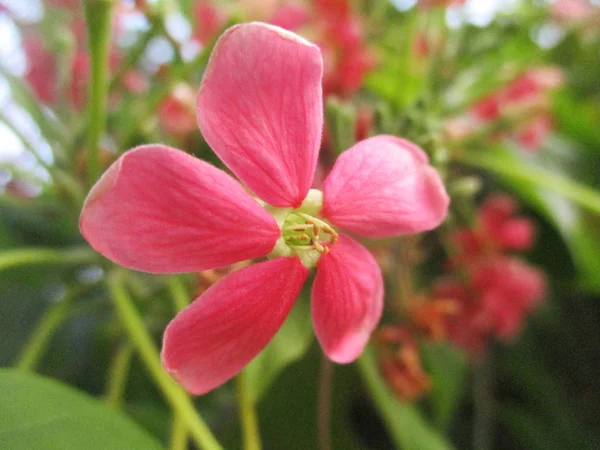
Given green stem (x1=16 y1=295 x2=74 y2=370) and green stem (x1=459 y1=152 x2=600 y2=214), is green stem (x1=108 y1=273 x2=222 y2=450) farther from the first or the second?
green stem (x1=459 y1=152 x2=600 y2=214)

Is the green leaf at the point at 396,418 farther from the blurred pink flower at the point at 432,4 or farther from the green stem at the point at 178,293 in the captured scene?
the blurred pink flower at the point at 432,4

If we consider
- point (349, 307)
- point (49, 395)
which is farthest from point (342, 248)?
point (49, 395)

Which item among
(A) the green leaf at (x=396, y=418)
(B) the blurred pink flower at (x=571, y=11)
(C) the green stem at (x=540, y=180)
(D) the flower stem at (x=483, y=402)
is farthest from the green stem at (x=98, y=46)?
(B) the blurred pink flower at (x=571, y=11)

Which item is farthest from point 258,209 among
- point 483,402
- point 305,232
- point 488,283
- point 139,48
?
point 483,402

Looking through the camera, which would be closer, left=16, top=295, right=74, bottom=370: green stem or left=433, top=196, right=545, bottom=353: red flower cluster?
left=16, top=295, right=74, bottom=370: green stem

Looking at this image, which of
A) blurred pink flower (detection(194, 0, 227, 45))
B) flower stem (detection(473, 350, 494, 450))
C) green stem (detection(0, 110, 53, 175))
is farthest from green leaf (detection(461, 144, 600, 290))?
green stem (detection(0, 110, 53, 175))

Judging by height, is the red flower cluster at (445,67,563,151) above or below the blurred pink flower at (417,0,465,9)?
below

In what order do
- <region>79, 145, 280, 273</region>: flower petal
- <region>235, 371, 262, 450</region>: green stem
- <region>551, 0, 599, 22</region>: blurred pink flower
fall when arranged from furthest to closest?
<region>551, 0, 599, 22</region>: blurred pink flower
<region>235, 371, 262, 450</region>: green stem
<region>79, 145, 280, 273</region>: flower petal
